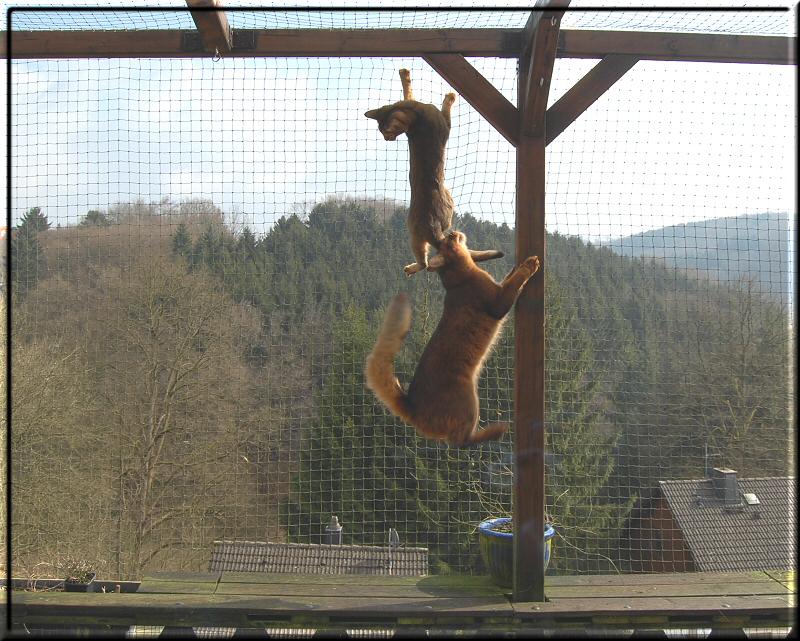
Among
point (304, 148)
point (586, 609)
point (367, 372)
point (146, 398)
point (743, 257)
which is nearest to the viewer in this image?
point (367, 372)

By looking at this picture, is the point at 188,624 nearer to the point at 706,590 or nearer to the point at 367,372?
the point at 367,372

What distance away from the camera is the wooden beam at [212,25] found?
2857 mm

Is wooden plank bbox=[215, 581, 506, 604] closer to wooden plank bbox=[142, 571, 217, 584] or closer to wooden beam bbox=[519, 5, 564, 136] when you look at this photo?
wooden plank bbox=[142, 571, 217, 584]

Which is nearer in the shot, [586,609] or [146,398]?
[586,609]

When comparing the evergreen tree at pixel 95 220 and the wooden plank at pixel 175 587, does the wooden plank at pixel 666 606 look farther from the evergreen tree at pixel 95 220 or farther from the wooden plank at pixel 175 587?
the evergreen tree at pixel 95 220

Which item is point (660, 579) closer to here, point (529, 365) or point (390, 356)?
point (529, 365)

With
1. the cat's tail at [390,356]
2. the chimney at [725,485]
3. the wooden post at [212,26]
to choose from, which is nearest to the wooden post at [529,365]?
the cat's tail at [390,356]

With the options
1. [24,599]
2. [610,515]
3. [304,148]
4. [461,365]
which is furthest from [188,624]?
[610,515]

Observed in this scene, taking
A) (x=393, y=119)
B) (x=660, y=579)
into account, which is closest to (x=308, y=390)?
(x=660, y=579)

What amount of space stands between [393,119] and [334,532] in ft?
11.3

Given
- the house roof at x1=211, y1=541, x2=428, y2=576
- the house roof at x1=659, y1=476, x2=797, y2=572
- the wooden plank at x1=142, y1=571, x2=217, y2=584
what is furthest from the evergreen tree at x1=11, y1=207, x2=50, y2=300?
the house roof at x1=659, y1=476, x2=797, y2=572

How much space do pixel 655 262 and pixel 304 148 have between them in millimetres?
2805

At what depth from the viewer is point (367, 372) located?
8.83ft

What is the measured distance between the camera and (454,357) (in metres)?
2.69
